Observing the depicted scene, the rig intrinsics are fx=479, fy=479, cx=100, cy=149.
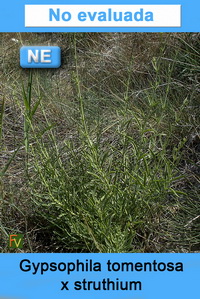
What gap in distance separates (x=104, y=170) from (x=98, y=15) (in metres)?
0.47

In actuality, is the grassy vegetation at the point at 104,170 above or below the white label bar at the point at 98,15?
below

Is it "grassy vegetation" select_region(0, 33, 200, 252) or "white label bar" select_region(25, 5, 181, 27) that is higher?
"white label bar" select_region(25, 5, 181, 27)

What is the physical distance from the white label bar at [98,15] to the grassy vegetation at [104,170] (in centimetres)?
10

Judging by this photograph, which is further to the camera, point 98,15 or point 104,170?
point 104,170

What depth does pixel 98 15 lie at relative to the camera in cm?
138

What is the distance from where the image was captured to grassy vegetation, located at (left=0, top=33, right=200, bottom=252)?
1354 millimetres

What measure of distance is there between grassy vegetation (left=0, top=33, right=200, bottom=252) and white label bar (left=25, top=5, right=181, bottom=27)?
0.10 metres

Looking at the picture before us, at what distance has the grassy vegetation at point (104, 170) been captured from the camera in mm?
1354

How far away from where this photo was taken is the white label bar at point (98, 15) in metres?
1.38

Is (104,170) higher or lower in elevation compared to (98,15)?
lower

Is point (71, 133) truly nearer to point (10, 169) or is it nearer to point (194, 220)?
point (10, 169)

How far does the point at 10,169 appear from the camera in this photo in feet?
5.78

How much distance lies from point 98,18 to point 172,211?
2.24ft

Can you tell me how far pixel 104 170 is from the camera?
1.51 meters
